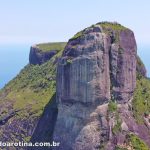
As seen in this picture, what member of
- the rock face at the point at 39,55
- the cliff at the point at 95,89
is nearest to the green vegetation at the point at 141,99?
the cliff at the point at 95,89

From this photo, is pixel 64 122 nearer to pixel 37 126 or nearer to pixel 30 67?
pixel 37 126

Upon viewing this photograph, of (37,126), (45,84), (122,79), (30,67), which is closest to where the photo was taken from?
(122,79)

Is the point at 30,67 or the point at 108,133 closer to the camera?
the point at 108,133

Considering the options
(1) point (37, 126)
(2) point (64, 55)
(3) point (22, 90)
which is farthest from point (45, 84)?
(2) point (64, 55)

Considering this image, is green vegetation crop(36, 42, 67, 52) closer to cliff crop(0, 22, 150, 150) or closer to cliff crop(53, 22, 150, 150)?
cliff crop(0, 22, 150, 150)

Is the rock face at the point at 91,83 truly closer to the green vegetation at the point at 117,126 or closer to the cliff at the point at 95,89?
the cliff at the point at 95,89

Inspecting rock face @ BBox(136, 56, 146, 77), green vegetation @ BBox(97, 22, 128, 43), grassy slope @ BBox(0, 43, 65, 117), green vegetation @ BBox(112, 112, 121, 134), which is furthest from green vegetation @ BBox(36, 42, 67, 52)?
green vegetation @ BBox(112, 112, 121, 134)
